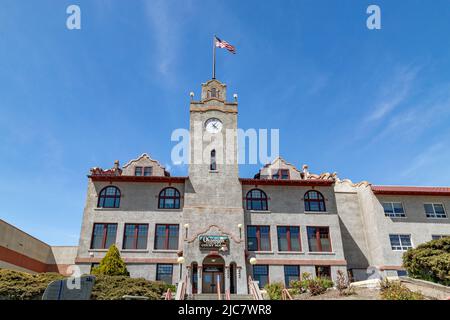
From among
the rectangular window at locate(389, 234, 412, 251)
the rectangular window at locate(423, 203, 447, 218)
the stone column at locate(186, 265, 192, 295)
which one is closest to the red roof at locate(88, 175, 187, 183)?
the stone column at locate(186, 265, 192, 295)

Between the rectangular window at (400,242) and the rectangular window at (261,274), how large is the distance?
11750mm

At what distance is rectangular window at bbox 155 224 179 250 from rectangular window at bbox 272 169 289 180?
34.7ft

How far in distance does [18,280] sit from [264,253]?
58.4ft

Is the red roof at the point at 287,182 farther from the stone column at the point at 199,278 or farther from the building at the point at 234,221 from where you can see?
the stone column at the point at 199,278

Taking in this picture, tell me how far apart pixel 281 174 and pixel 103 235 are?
17.1 meters

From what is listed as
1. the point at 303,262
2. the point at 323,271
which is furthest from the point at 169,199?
the point at 323,271

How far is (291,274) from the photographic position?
28.7 meters

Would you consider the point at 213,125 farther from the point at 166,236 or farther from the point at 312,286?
the point at 312,286

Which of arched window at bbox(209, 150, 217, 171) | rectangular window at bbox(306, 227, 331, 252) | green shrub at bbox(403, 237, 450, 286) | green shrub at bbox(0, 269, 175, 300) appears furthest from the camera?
arched window at bbox(209, 150, 217, 171)

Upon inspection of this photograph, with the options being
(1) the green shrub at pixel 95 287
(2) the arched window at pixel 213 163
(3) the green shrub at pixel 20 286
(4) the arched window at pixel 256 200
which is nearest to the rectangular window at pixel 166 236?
(2) the arched window at pixel 213 163

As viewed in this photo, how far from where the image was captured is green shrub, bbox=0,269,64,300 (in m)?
18.5

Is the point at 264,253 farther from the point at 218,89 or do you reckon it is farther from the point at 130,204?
the point at 218,89

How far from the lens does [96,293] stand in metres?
19.7

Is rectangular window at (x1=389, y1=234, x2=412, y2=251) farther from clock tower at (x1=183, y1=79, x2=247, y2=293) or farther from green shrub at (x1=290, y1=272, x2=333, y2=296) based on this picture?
clock tower at (x1=183, y1=79, x2=247, y2=293)
